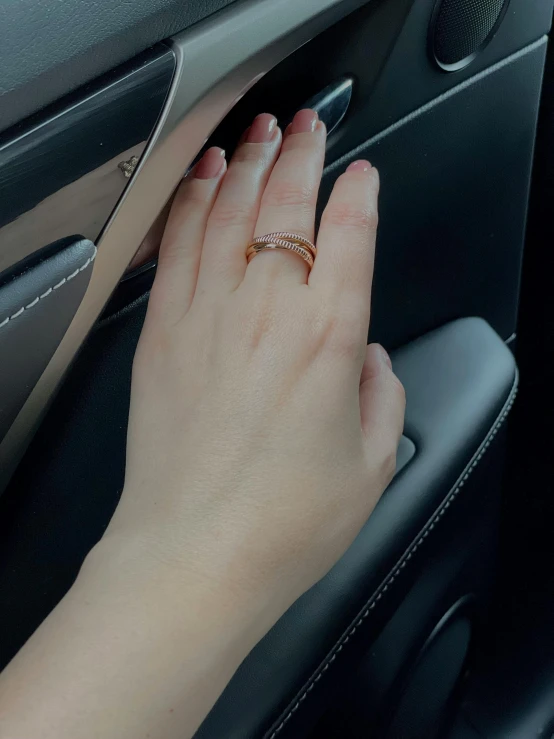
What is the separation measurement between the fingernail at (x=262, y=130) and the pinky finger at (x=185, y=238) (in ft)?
0.10

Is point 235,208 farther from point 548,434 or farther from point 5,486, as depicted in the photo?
point 548,434

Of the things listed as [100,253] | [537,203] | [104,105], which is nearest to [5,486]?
[100,253]

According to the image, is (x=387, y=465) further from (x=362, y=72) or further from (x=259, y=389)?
(x=362, y=72)

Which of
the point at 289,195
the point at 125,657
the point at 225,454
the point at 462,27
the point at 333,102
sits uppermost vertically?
the point at 462,27

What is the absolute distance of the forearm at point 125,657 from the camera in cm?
46

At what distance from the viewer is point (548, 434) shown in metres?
1.15

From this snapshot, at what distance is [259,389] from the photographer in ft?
Answer: 1.85

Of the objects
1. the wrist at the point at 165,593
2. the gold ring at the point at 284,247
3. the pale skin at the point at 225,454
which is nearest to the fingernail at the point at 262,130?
the pale skin at the point at 225,454

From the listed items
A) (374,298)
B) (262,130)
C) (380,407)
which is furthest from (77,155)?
(374,298)

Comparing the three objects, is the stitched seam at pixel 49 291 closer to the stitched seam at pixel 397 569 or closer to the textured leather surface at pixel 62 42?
the textured leather surface at pixel 62 42

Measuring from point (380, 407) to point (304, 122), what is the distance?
24cm

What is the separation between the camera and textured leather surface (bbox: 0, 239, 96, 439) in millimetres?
531

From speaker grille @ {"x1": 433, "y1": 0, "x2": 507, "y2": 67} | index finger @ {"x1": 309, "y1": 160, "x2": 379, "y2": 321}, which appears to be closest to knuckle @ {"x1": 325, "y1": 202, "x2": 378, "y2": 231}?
index finger @ {"x1": 309, "y1": 160, "x2": 379, "y2": 321}

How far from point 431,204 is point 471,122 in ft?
0.32
